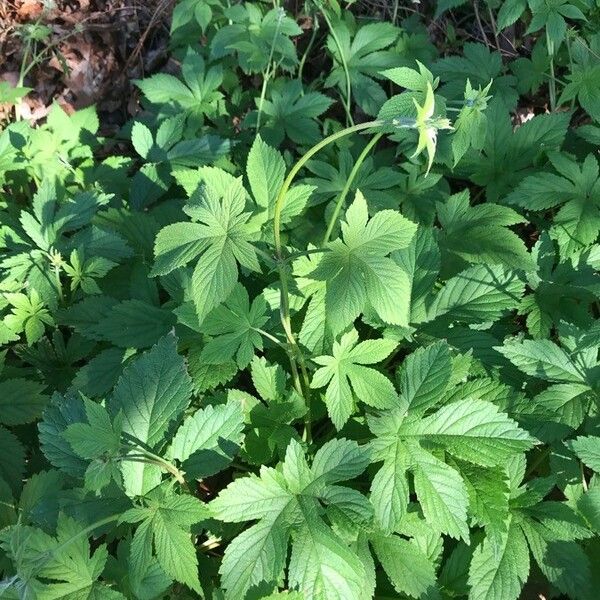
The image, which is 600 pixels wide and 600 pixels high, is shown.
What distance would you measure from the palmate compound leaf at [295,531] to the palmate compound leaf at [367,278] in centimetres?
38

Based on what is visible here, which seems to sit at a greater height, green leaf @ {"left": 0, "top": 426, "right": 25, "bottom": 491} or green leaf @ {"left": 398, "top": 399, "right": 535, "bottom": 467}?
green leaf @ {"left": 398, "top": 399, "right": 535, "bottom": 467}

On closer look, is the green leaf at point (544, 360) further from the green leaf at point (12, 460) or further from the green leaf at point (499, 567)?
the green leaf at point (12, 460)

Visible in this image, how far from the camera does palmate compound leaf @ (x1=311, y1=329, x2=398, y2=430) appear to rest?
6.17 ft

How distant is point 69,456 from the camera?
1797 millimetres

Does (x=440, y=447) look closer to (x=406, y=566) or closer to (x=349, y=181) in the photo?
(x=406, y=566)

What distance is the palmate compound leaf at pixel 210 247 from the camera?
5.27 feet

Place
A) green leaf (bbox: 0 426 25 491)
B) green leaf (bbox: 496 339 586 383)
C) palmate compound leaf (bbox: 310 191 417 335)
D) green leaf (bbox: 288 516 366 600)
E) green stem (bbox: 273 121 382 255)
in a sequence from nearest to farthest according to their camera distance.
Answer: green stem (bbox: 273 121 382 255) → green leaf (bbox: 288 516 366 600) → palmate compound leaf (bbox: 310 191 417 335) → green leaf (bbox: 496 339 586 383) → green leaf (bbox: 0 426 25 491)

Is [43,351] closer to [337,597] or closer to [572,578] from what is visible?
[337,597]

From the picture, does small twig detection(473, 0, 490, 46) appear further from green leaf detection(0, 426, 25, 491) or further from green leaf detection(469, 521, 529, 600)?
green leaf detection(0, 426, 25, 491)

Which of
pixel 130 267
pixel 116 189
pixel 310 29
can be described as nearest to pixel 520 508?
pixel 130 267

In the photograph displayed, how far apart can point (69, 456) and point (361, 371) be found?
92 cm

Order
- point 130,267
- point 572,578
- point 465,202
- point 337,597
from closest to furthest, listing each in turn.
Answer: point 337,597 < point 572,578 < point 465,202 < point 130,267

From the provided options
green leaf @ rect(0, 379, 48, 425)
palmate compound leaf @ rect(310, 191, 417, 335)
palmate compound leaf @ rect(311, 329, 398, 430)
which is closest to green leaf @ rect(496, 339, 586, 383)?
palmate compound leaf @ rect(311, 329, 398, 430)

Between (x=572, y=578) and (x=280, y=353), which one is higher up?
(x=280, y=353)
